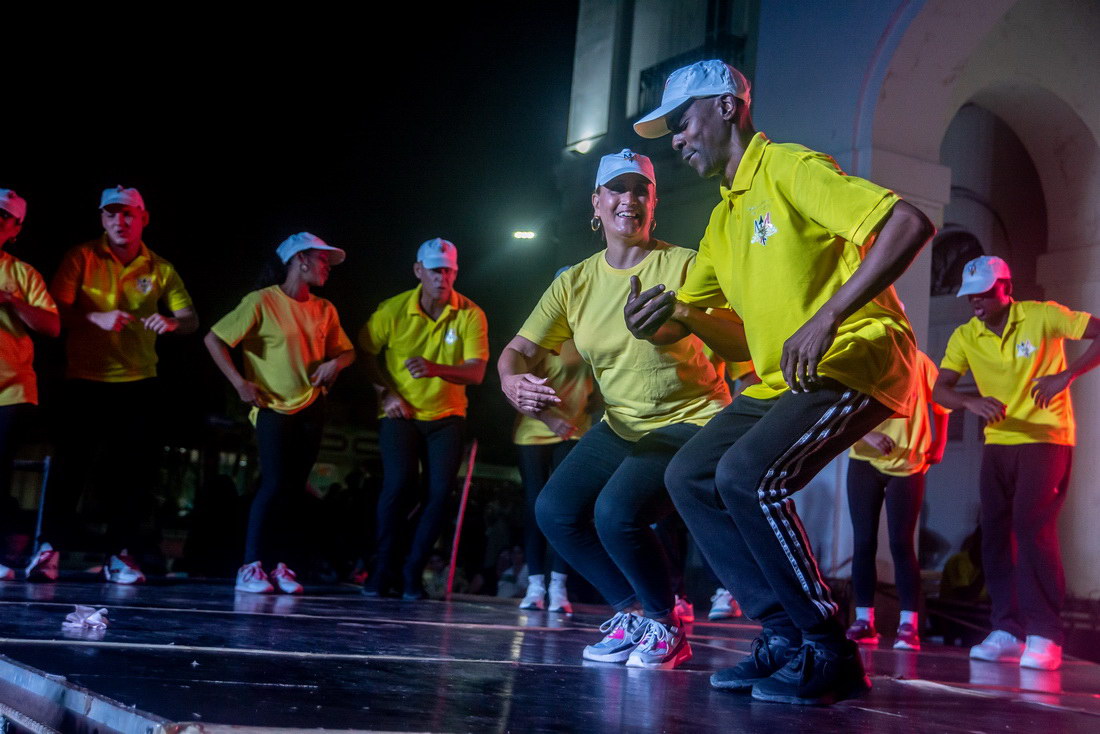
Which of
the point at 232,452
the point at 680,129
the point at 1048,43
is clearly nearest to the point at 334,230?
the point at 232,452

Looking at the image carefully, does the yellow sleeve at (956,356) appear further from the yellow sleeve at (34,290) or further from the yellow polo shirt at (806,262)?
the yellow sleeve at (34,290)

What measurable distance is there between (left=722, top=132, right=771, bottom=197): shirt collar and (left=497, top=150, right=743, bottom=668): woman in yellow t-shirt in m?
0.69

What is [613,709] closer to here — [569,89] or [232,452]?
[232,452]

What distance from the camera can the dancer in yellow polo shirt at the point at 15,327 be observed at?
5031 mm

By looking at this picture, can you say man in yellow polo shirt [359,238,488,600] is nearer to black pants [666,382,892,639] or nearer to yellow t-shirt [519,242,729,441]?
yellow t-shirt [519,242,729,441]

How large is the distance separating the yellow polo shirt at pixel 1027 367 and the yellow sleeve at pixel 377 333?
3.23 meters

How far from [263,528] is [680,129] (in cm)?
355

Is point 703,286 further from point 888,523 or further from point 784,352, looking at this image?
point 888,523

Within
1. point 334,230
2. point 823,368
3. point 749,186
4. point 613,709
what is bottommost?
point 613,709

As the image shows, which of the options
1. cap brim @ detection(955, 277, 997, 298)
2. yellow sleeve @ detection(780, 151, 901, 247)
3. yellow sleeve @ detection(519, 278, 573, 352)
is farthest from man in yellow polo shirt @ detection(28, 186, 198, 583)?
cap brim @ detection(955, 277, 997, 298)

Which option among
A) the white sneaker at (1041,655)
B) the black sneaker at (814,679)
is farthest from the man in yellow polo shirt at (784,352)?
the white sneaker at (1041,655)

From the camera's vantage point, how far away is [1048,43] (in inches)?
307

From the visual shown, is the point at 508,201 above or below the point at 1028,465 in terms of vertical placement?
above

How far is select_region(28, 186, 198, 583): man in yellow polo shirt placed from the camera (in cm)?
523
